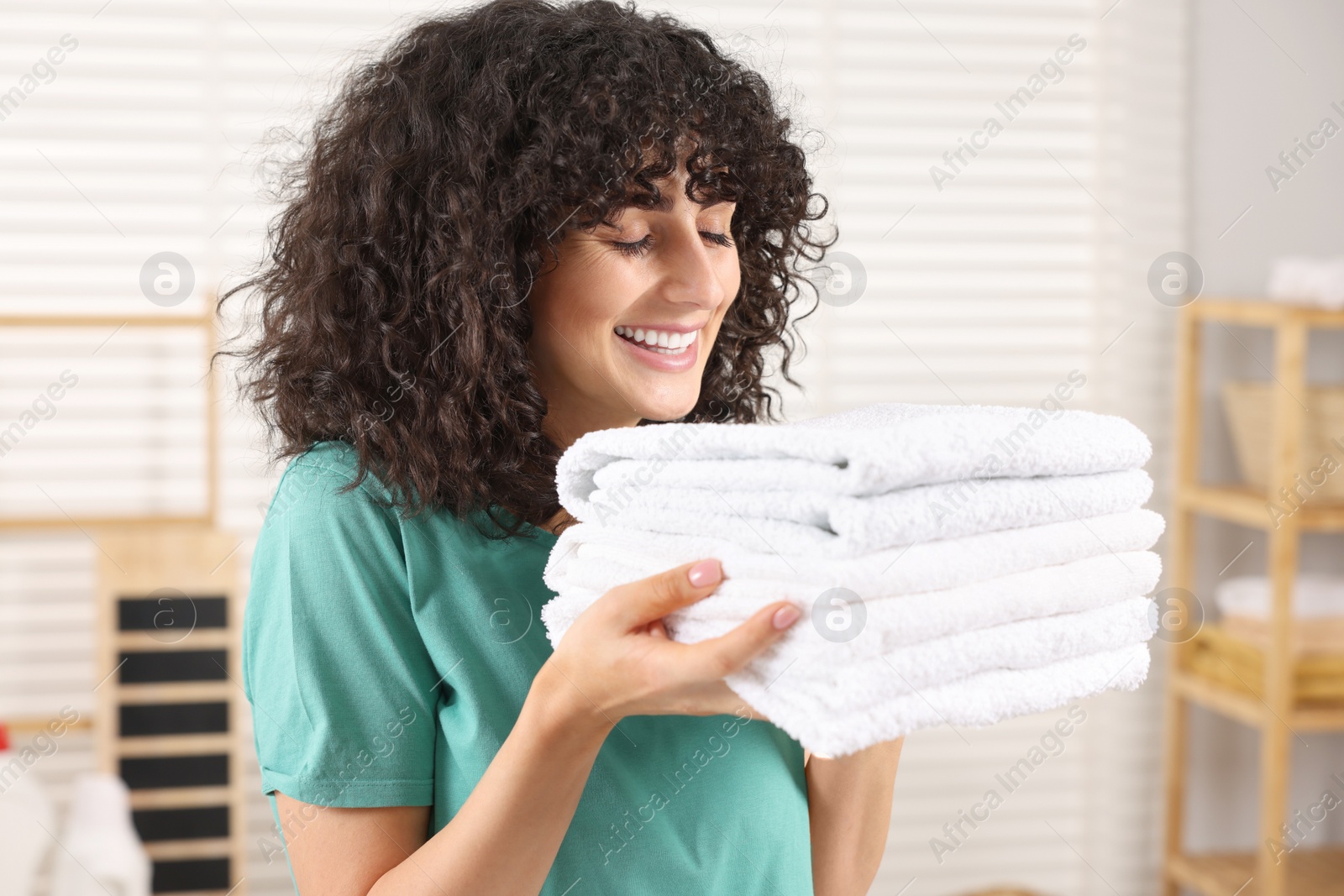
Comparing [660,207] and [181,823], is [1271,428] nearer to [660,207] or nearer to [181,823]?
[660,207]

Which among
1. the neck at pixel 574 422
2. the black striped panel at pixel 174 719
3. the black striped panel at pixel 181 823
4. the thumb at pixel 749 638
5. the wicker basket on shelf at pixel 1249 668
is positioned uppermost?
the neck at pixel 574 422

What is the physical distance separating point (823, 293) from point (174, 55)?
3.44 feet

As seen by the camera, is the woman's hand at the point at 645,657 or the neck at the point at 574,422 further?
the neck at the point at 574,422

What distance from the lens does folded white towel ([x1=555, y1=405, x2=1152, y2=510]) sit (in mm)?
480

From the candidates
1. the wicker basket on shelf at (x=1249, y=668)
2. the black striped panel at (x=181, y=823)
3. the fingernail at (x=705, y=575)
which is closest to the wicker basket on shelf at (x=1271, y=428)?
the wicker basket on shelf at (x=1249, y=668)

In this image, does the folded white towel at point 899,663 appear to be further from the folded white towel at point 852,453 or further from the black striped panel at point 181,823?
the black striped panel at point 181,823

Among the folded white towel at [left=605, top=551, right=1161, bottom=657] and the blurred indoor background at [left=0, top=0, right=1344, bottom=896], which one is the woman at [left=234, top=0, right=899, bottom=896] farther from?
the blurred indoor background at [left=0, top=0, right=1344, bottom=896]

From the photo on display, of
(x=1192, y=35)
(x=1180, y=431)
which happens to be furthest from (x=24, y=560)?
(x=1192, y=35)

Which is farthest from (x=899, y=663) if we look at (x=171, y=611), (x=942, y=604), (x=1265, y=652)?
(x=1265, y=652)

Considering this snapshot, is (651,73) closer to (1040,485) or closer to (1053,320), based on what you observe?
(1040,485)

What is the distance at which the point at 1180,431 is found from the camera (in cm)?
180

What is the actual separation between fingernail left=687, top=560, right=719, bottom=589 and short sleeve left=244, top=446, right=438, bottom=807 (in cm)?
23

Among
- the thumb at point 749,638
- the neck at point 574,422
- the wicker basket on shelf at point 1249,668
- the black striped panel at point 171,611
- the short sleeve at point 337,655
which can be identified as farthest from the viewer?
the wicker basket on shelf at point 1249,668

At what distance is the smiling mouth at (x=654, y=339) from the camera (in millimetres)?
677
